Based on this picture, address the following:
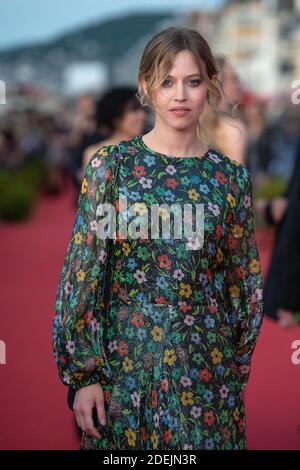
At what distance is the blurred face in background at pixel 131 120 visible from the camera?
608 centimetres

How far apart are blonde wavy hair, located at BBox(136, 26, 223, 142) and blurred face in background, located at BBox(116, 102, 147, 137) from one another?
10.4 ft

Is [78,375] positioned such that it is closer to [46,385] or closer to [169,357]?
[169,357]

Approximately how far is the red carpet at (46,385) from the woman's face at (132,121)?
5.19ft

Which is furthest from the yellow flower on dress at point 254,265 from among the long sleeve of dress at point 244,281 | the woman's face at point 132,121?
the woman's face at point 132,121

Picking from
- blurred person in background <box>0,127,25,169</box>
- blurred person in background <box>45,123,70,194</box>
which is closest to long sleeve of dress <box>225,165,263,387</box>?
blurred person in background <box>45,123,70,194</box>

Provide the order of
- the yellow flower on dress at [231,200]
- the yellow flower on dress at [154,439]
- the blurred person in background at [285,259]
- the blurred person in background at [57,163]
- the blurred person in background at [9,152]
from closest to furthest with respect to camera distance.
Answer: the yellow flower on dress at [154,439]
the yellow flower on dress at [231,200]
the blurred person in background at [285,259]
the blurred person in background at [9,152]
the blurred person in background at [57,163]

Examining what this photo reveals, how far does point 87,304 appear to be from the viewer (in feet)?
9.09

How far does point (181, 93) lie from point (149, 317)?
2.03ft

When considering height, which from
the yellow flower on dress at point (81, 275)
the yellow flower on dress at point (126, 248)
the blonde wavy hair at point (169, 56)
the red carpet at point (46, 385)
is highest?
the blonde wavy hair at point (169, 56)

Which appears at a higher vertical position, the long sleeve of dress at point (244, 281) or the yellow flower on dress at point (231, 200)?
the yellow flower on dress at point (231, 200)

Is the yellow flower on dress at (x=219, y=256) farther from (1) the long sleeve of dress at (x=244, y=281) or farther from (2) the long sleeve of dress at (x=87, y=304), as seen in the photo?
(2) the long sleeve of dress at (x=87, y=304)

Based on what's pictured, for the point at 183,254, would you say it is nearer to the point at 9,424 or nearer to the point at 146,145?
the point at 146,145

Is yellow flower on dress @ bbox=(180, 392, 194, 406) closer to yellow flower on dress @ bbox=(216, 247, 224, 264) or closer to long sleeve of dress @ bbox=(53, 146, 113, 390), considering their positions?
long sleeve of dress @ bbox=(53, 146, 113, 390)
